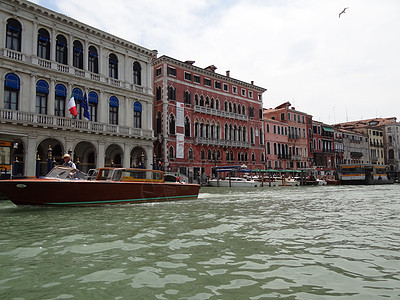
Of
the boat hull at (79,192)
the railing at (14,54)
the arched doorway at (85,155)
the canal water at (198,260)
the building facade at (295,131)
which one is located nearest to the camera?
the canal water at (198,260)

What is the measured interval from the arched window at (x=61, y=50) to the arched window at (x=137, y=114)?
19.8ft

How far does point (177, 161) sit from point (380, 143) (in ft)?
177

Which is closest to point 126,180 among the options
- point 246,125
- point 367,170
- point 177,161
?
point 177,161

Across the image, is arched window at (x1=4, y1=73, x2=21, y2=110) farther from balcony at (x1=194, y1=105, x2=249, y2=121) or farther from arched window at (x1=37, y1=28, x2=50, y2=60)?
balcony at (x1=194, y1=105, x2=249, y2=121)

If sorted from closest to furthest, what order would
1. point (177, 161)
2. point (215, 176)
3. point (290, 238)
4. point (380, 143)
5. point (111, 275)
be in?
point (111, 275) < point (290, 238) < point (177, 161) < point (215, 176) < point (380, 143)

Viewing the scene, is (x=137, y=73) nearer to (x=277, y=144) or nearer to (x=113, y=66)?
(x=113, y=66)

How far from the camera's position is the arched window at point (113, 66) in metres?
24.2

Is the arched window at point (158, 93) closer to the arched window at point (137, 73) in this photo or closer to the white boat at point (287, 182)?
the arched window at point (137, 73)

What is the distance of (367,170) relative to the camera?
144ft

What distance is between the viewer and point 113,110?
79.3 feet

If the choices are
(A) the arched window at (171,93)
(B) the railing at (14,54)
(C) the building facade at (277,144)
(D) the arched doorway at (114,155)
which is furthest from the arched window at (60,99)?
(C) the building facade at (277,144)

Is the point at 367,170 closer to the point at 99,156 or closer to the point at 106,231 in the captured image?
the point at 99,156

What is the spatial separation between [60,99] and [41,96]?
4.05 feet

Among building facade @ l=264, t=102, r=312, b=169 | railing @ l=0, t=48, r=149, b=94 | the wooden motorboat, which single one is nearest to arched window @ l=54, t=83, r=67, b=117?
railing @ l=0, t=48, r=149, b=94
